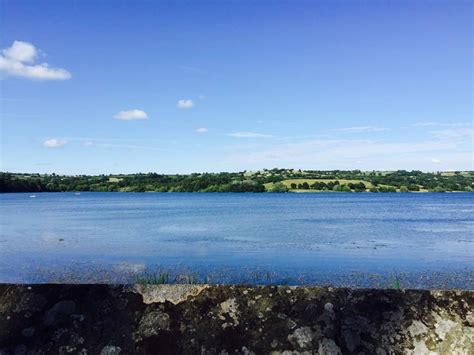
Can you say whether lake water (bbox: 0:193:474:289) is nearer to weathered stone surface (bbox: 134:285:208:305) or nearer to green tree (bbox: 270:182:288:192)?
weathered stone surface (bbox: 134:285:208:305)

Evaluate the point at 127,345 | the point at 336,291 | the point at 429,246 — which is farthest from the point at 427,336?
the point at 429,246

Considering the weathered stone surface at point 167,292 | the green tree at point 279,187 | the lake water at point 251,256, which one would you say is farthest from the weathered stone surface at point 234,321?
the green tree at point 279,187

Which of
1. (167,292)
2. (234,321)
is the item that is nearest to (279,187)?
(167,292)

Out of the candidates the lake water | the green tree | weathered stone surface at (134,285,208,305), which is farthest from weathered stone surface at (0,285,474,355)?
the green tree

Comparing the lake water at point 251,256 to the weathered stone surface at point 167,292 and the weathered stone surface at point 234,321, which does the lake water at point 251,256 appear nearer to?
the weathered stone surface at point 234,321

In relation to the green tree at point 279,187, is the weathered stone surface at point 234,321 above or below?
above

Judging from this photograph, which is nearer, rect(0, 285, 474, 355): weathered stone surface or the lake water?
rect(0, 285, 474, 355): weathered stone surface

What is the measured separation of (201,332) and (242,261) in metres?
32.2

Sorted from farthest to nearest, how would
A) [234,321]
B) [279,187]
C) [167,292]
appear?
[279,187]
[167,292]
[234,321]

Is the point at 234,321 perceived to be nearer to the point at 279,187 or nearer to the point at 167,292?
the point at 167,292

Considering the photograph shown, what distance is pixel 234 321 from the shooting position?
2271 mm

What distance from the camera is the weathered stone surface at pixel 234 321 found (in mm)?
2178

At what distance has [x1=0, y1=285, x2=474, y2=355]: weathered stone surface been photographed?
218 cm

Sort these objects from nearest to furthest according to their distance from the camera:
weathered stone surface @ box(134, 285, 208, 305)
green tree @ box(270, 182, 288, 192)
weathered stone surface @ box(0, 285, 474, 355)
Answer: weathered stone surface @ box(0, 285, 474, 355) < weathered stone surface @ box(134, 285, 208, 305) < green tree @ box(270, 182, 288, 192)
